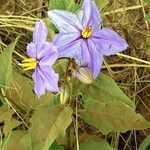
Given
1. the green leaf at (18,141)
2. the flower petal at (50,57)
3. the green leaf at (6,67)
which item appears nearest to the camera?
the flower petal at (50,57)

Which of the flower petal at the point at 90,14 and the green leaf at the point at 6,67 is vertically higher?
the flower petal at the point at 90,14

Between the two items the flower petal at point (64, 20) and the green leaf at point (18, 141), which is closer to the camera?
the flower petal at point (64, 20)

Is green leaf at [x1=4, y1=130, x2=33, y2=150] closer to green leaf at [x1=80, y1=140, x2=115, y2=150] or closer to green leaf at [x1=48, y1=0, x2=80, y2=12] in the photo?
green leaf at [x1=80, y1=140, x2=115, y2=150]

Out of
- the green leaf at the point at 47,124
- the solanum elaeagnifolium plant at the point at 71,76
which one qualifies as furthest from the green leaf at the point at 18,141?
the green leaf at the point at 47,124

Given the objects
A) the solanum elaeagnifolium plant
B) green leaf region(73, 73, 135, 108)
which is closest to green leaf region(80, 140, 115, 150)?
the solanum elaeagnifolium plant

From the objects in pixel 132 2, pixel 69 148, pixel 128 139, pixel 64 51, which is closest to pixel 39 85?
pixel 64 51

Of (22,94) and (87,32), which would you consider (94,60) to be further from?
(22,94)

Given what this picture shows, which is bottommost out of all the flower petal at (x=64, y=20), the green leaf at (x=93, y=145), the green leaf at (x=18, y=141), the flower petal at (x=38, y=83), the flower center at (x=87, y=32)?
the green leaf at (x=93, y=145)

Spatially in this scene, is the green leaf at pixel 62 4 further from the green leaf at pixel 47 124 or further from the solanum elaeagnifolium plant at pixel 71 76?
the green leaf at pixel 47 124
